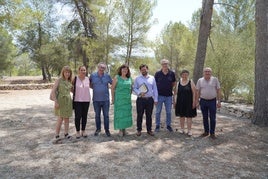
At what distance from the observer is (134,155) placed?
16.1 ft

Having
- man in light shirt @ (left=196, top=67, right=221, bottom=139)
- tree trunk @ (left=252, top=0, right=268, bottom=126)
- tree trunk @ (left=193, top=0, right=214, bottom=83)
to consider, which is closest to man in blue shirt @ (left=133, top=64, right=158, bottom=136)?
man in light shirt @ (left=196, top=67, right=221, bottom=139)

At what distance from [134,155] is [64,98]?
1.84 meters

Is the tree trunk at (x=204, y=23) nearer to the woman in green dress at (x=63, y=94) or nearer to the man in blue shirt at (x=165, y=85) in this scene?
the man in blue shirt at (x=165, y=85)

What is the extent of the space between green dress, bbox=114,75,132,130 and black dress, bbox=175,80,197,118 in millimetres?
1139

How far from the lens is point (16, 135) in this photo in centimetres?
639

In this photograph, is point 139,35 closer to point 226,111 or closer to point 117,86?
point 226,111

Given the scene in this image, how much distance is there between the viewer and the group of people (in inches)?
224

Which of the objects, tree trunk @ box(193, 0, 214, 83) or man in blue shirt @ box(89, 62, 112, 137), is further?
tree trunk @ box(193, 0, 214, 83)

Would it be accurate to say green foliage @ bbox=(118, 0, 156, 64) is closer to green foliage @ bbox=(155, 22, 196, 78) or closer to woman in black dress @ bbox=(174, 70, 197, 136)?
green foliage @ bbox=(155, 22, 196, 78)

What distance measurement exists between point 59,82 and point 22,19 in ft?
44.8

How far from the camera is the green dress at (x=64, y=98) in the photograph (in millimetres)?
5609

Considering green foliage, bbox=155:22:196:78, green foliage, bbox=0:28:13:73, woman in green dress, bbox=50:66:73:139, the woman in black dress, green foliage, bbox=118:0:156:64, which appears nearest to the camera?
woman in green dress, bbox=50:66:73:139

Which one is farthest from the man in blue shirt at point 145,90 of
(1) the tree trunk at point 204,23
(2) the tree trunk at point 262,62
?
(1) the tree trunk at point 204,23

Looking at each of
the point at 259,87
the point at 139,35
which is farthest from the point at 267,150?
the point at 139,35
